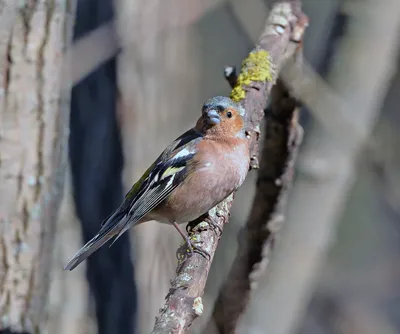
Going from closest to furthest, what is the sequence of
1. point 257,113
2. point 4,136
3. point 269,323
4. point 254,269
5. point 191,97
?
point 257,113 < point 4,136 < point 254,269 < point 269,323 < point 191,97

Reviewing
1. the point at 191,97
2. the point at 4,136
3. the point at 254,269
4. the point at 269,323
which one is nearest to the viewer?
the point at 4,136

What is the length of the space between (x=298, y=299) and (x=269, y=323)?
270 millimetres

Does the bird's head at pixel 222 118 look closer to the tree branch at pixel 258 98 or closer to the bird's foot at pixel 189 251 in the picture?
the tree branch at pixel 258 98

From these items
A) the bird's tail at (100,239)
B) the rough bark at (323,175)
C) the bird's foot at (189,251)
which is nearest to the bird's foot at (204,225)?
the bird's foot at (189,251)

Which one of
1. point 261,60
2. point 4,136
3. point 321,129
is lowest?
point 321,129

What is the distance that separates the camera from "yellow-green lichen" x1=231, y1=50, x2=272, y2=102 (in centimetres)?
342

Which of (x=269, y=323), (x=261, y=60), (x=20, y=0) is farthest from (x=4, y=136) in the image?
(x=269, y=323)

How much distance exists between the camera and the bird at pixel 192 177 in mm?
3551

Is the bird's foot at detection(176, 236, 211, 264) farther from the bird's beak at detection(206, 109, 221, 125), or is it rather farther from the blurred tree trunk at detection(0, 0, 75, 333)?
the blurred tree trunk at detection(0, 0, 75, 333)

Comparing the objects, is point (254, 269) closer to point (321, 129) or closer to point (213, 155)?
point (213, 155)

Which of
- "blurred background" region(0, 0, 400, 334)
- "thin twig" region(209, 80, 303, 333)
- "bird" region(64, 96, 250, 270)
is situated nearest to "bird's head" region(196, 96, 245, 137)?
"bird" region(64, 96, 250, 270)

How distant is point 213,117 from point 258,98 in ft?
1.42

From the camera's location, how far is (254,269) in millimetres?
3957

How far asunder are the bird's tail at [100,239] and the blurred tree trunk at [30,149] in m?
0.29
